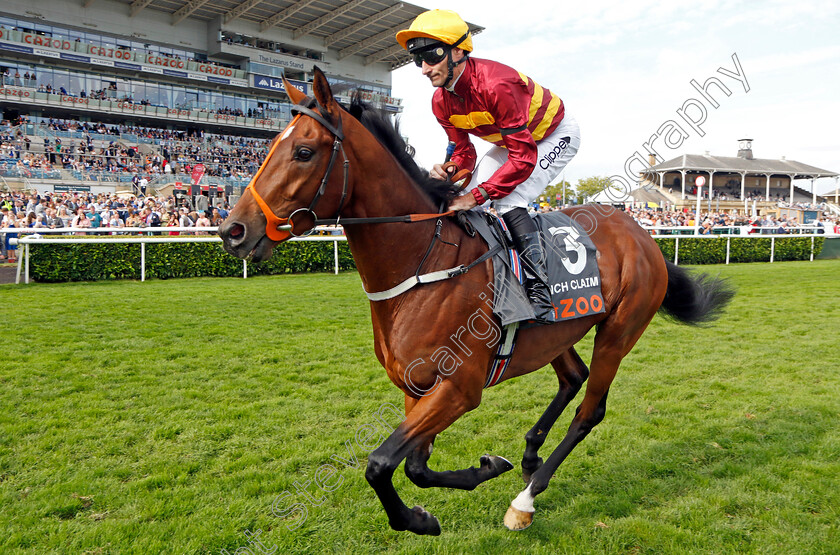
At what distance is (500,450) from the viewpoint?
3.77 meters

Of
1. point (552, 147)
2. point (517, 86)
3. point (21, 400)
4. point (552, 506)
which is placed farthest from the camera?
point (21, 400)

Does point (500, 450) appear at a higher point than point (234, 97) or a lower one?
lower

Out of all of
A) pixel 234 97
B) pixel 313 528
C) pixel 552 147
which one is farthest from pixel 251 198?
pixel 234 97

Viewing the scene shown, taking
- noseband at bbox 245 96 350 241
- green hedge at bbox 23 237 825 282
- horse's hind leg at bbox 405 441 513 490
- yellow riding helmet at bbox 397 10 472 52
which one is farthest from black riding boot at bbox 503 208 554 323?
green hedge at bbox 23 237 825 282

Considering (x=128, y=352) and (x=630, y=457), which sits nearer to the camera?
(x=630, y=457)

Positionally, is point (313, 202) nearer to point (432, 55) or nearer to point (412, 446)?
point (432, 55)

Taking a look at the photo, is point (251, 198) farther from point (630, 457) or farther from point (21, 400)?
point (21, 400)

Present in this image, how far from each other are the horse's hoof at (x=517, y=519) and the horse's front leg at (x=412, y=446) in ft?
1.67

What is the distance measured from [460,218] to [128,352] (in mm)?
4894

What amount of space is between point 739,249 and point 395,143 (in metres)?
19.0

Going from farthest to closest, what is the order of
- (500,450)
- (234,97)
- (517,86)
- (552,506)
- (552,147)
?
(234,97) < (500,450) < (552,147) < (552,506) < (517,86)

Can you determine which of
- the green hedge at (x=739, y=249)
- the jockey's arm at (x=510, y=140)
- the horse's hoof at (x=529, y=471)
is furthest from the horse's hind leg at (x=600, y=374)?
the green hedge at (x=739, y=249)

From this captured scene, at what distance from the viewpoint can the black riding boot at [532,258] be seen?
9.48 feet

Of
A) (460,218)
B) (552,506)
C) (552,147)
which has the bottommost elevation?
(552,506)
